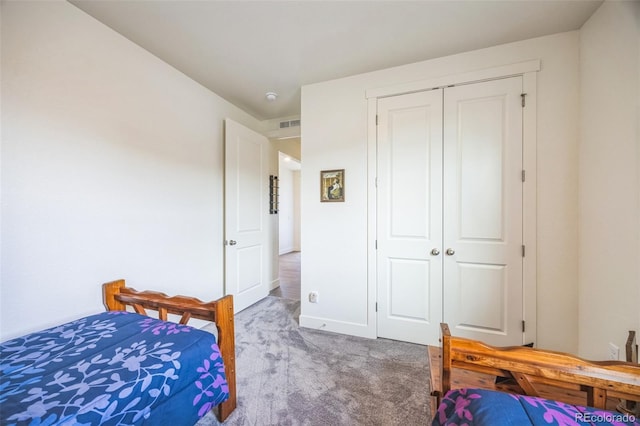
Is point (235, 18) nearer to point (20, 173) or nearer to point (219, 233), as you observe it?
point (20, 173)

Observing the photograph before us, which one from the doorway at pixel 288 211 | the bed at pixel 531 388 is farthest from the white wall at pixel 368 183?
the doorway at pixel 288 211

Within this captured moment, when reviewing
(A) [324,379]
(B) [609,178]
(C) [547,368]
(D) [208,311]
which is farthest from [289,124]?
(C) [547,368]

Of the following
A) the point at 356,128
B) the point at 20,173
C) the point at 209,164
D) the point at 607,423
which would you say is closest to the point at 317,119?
the point at 356,128

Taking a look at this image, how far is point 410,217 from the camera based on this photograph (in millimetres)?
2191

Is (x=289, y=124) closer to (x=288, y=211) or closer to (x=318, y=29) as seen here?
(x=318, y=29)

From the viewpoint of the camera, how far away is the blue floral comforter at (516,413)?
66 cm

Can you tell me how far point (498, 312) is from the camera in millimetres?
1975

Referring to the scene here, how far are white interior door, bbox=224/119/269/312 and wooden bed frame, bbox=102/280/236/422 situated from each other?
3.67 feet

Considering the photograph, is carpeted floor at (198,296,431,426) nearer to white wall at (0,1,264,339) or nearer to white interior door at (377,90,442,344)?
white interior door at (377,90,442,344)

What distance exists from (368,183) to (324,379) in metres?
1.65

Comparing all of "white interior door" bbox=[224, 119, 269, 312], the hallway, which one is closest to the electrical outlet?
the hallway

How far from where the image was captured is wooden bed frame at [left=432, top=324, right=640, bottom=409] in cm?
74

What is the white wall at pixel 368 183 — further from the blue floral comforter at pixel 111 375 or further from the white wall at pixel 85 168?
the blue floral comforter at pixel 111 375

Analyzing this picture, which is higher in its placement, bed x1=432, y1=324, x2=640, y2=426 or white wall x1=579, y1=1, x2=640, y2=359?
white wall x1=579, y1=1, x2=640, y2=359
